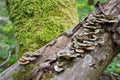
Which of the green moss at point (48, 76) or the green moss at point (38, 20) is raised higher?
the green moss at point (38, 20)

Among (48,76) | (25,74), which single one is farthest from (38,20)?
(48,76)

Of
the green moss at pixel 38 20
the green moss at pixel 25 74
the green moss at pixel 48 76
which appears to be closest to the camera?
the green moss at pixel 48 76

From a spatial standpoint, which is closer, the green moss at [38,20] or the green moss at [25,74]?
the green moss at [25,74]

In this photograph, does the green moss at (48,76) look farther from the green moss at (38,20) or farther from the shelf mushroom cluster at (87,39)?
the green moss at (38,20)

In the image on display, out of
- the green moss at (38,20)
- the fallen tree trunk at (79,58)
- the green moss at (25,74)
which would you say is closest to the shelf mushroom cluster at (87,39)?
the fallen tree trunk at (79,58)

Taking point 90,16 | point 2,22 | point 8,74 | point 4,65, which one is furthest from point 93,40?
point 2,22

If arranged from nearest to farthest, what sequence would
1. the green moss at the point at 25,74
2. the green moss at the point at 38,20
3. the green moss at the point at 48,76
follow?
the green moss at the point at 48,76, the green moss at the point at 25,74, the green moss at the point at 38,20
